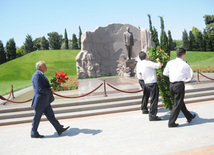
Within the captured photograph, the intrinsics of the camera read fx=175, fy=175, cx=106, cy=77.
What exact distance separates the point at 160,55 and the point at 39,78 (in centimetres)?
381

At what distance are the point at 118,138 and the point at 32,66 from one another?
1195 inches

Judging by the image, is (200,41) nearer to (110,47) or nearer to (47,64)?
(110,47)

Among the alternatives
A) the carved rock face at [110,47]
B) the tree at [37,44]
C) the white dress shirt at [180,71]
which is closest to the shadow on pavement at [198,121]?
the white dress shirt at [180,71]

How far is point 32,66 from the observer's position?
31.1 m

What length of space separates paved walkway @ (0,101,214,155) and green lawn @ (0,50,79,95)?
728 inches

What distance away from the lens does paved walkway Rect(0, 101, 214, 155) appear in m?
3.51

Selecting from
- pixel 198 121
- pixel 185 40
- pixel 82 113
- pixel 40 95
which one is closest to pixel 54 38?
pixel 185 40

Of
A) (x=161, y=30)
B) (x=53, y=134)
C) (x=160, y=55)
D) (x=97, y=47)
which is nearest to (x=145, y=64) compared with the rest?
(x=160, y=55)

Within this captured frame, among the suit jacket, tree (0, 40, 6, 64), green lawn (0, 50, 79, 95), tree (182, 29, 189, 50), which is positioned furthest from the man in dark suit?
tree (182, 29, 189, 50)

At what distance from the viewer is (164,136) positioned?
3996 mm

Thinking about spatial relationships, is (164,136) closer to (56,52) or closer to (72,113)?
(72,113)

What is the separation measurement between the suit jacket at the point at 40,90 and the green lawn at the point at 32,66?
18.7m

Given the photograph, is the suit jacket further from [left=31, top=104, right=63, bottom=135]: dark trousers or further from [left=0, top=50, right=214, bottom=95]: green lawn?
[left=0, top=50, right=214, bottom=95]: green lawn

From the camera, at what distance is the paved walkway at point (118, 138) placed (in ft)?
11.5
